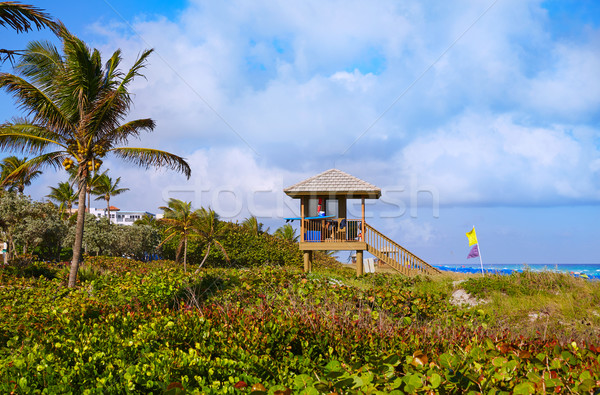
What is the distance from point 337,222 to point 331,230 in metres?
0.47

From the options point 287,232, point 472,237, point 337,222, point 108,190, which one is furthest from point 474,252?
point 108,190

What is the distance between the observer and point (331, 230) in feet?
64.5

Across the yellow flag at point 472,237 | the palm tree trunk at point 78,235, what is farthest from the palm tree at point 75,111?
the yellow flag at point 472,237

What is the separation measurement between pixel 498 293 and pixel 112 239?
88.4 ft

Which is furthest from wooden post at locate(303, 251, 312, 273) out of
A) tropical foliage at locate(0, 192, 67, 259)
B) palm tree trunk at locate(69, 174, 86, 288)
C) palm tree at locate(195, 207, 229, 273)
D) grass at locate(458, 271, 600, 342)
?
tropical foliage at locate(0, 192, 67, 259)

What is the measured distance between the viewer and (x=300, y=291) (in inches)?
308

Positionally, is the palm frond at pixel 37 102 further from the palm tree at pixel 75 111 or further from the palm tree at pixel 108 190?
the palm tree at pixel 108 190

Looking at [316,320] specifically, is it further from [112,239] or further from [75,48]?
[112,239]

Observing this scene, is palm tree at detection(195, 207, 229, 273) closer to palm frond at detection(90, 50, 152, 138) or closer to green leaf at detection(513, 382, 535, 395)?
palm frond at detection(90, 50, 152, 138)

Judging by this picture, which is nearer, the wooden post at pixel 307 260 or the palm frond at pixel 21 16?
A: the palm frond at pixel 21 16

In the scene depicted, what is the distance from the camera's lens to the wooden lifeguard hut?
18938mm

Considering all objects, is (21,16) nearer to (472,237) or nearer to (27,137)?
(27,137)

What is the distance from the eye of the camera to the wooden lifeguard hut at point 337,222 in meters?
18.9

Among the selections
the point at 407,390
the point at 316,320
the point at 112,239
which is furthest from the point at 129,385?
the point at 112,239
